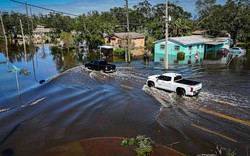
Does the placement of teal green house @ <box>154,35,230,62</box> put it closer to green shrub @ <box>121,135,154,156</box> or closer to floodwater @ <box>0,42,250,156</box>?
floodwater @ <box>0,42,250,156</box>

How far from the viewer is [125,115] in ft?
43.7

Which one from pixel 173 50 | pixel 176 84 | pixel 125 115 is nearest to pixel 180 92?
pixel 176 84

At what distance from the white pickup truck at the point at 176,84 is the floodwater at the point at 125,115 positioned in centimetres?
55

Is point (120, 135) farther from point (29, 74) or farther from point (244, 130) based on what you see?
point (29, 74)

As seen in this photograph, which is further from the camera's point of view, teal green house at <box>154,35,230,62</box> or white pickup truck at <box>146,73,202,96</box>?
teal green house at <box>154,35,230,62</box>

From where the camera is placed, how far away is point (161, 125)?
11883 mm

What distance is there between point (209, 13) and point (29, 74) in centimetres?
5510

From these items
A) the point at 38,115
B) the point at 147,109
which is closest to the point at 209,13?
the point at 147,109

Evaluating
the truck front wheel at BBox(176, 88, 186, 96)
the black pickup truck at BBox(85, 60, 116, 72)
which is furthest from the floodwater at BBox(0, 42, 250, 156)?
the black pickup truck at BBox(85, 60, 116, 72)

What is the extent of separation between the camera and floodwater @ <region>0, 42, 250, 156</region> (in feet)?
33.7

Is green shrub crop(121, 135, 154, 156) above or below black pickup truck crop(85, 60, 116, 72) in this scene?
below

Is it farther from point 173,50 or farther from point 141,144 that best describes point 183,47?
point 141,144

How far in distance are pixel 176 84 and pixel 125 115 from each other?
574cm

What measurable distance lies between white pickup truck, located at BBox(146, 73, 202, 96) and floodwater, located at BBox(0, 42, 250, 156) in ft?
1.79
